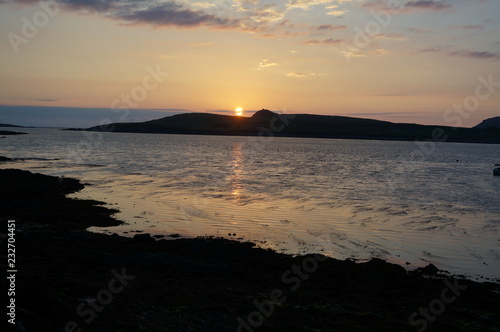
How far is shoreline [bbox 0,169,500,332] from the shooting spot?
11352 mm

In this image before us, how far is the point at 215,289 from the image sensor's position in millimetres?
14445

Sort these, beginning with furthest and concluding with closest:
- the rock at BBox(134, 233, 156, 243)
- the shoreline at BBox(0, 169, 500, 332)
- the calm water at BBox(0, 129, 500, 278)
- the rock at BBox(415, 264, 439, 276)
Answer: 1. the calm water at BBox(0, 129, 500, 278)
2. the rock at BBox(134, 233, 156, 243)
3. the rock at BBox(415, 264, 439, 276)
4. the shoreline at BBox(0, 169, 500, 332)

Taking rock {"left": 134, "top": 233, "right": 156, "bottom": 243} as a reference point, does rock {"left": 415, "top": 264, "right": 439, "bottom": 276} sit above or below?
below

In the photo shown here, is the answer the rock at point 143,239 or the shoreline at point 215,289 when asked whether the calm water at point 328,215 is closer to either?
the shoreline at point 215,289

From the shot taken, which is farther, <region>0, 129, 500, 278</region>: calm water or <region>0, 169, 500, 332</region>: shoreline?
<region>0, 129, 500, 278</region>: calm water

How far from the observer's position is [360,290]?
50.2 ft

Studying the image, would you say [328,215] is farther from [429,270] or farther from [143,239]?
[143,239]

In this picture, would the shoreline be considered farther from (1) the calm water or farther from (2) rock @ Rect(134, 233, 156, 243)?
(1) the calm water

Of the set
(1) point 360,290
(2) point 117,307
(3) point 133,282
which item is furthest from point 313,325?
(3) point 133,282

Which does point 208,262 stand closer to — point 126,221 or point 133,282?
point 133,282

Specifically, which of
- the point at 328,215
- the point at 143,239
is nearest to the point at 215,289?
the point at 143,239

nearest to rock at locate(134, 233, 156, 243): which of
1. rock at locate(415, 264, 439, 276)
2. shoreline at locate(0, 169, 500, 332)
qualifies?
Answer: shoreline at locate(0, 169, 500, 332)

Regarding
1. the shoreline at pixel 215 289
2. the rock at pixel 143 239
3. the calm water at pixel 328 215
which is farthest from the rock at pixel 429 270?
the rock at pixel 143 239

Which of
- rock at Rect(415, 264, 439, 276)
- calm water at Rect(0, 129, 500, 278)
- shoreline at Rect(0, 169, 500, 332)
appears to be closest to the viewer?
shoreline at Rect(0, 169, 500, 332)
